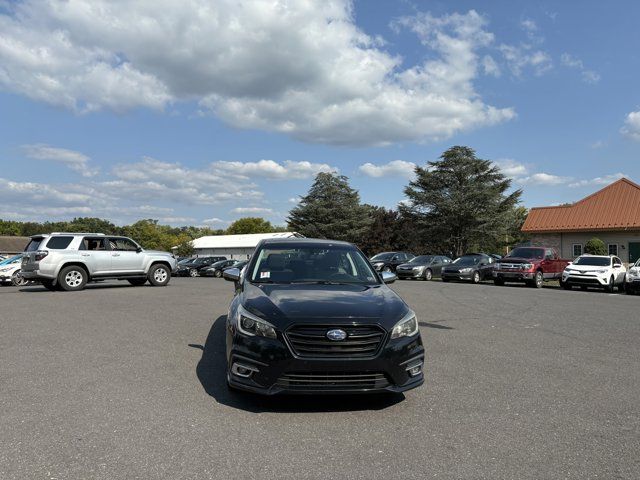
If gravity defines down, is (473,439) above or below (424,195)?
below

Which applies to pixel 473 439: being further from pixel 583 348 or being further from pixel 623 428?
pixel 583 348

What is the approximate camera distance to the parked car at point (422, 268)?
2922 cm

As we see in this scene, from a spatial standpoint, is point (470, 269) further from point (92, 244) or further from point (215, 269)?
point (215, 269)

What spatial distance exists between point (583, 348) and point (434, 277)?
23.7m

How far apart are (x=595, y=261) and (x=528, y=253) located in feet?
9.83

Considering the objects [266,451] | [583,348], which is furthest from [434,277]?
[266,451]

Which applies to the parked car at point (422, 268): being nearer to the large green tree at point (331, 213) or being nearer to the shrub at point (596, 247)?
the shrub at point (596, 247)

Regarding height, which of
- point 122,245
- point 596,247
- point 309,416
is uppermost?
point 596,247

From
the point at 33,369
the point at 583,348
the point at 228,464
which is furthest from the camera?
the point at 583,348

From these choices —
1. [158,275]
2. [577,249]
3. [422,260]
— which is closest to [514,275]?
[422,260]

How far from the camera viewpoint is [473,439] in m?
3.93

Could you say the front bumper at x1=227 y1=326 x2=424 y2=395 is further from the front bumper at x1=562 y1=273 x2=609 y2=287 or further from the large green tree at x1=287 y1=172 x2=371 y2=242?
the large green tree at x1=287 y1=172 x2=371 y2=242

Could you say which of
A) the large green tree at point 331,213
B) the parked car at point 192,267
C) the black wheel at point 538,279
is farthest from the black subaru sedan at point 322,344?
the large green tree at point 331,213

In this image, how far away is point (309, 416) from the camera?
445cm
